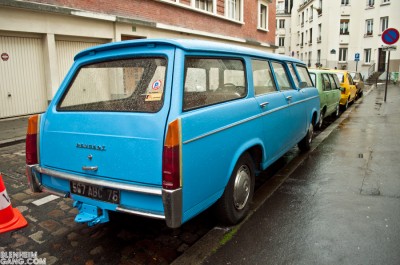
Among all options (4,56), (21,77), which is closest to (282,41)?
(21,77)

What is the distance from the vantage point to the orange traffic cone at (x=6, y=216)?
3.30m

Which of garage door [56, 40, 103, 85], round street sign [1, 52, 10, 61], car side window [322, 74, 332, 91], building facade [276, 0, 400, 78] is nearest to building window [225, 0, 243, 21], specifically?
garage door [56, 40, 103, 85]

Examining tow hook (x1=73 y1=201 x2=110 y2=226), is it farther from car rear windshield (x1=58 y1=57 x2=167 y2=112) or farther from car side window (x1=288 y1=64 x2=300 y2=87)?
car side window (x1=288 y1=64 x2=300 y2=87)

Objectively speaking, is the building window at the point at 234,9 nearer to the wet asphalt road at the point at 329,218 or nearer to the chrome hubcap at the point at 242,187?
the wet asphalt road at the point at 329,218

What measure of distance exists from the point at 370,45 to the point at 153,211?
4275 centimetres

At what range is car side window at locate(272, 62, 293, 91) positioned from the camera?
15.6 ft

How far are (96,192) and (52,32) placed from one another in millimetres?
8693

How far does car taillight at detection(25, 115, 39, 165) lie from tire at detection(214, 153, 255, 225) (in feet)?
6.41

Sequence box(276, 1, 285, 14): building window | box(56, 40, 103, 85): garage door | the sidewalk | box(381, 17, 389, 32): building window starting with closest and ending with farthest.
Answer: the sidewalk, box(56, 40, 103, 85): garage door, box(381, 17, 389, 32): building window, box(276, 1, 285, 14): building window

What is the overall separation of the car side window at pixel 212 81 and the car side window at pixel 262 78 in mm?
297

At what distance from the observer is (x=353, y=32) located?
3962 cm

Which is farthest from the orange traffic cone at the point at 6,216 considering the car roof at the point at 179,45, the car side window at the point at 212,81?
the car side window at the point at 212,81

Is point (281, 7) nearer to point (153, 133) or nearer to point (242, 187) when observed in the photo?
point (242, 187)

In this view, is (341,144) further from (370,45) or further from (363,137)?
(370,45)
